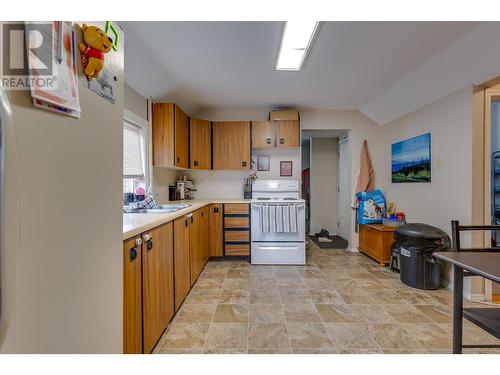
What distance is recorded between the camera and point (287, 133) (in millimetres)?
3822

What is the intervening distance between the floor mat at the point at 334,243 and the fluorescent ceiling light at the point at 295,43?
311 centimetres

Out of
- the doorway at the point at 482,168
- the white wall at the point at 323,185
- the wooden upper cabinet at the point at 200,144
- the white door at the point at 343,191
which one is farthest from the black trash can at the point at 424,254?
the wooden upper cabinet at the point at 200,144

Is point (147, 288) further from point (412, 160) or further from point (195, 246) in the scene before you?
point (412, 160)

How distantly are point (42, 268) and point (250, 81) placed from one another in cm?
281

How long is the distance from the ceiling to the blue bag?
4.94 feet

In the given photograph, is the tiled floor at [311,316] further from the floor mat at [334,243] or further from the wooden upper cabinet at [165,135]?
the wooden upper cabinet at [165,135]

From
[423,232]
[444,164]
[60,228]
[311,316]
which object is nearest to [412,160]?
[444,164]

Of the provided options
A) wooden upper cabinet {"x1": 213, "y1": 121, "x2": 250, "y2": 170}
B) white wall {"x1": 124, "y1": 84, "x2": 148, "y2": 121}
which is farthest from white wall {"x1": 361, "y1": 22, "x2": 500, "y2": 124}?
white wall {"x1": 124, "y1": 84, "x2": 148, "y2": 121}

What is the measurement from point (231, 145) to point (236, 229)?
133 centimetres

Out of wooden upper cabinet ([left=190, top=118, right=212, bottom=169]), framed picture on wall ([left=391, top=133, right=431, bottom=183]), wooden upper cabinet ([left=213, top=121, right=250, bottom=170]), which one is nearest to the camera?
framed picture on wall ([left=391, top=133, right=431, bottom=183])

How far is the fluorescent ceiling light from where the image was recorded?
186cm

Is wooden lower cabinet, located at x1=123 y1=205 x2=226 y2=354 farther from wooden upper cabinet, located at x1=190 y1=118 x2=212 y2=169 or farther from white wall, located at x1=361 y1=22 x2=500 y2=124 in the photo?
white wall, located at x1=361 y1=22 x2=500 y2=124

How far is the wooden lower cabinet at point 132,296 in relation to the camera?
120 centimetres
